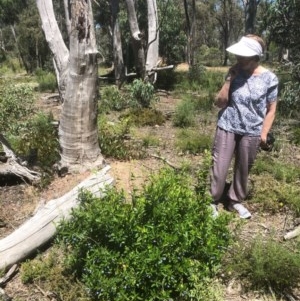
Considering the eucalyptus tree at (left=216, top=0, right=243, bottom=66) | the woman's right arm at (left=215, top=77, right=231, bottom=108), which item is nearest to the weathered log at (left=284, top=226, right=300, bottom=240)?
the woman's right arm at (left=215, top=77, right=231, bottom=108)

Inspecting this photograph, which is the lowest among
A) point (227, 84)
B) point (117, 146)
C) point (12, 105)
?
point (117, 146)

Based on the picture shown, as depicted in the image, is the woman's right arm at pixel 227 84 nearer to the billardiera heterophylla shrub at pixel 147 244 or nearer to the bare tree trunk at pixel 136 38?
the billardiera heterophylla shrub at pixel 147 244

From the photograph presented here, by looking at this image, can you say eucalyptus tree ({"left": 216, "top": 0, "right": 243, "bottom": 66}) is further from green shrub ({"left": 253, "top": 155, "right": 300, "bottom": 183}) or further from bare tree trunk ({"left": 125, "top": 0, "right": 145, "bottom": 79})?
green shrub ({"left": 253, "top": 155, "right": 300, "bottom": 183})

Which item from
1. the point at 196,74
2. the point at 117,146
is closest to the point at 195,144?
the point at 117,146

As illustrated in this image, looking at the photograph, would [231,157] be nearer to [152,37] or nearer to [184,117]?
[184,117]

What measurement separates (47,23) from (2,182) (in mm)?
2437

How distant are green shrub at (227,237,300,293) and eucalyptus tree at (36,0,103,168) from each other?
2.18 m

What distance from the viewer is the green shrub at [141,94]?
31.2 ft

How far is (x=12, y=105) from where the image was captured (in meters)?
5.56

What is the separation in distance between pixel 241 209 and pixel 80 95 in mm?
2109

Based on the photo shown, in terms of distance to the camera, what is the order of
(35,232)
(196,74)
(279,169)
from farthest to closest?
(196,74) < (279,169) < (35,232)

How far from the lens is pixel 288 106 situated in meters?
8.11

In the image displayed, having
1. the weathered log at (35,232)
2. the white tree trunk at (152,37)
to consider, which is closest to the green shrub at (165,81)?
the white tree trunk at (152,37)

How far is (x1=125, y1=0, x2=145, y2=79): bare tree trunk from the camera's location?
10711mm
